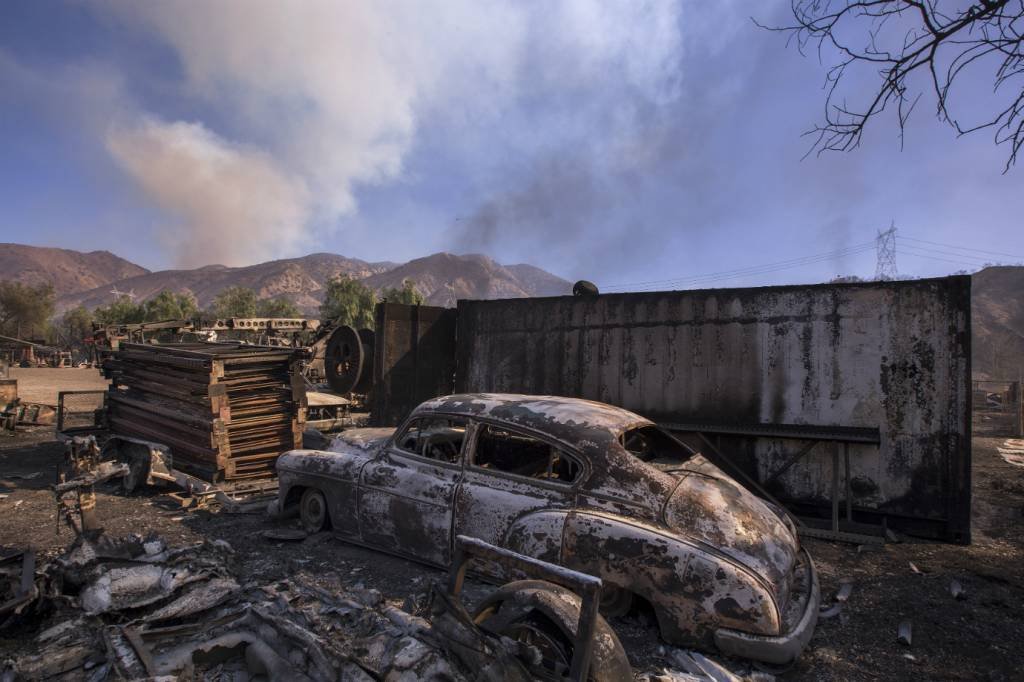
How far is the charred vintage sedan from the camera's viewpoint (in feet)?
9.98

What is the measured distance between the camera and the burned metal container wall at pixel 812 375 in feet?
19.1

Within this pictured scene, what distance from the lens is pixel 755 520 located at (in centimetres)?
348

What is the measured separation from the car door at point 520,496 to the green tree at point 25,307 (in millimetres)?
62678

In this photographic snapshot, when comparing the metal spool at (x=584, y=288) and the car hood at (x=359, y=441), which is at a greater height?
the metal spool at (x=584, y=288)

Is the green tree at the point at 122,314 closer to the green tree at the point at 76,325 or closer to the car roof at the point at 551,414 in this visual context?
the green tree at the point at 76,325

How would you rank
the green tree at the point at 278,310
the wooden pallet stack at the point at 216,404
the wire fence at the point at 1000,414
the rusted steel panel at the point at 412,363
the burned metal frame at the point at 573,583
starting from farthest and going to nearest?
1. the green tree at the point at 278,310
2. the wire fence at the point at 1000,414
3. the rusted steel panel at the point at 412,363
4. the wooden pallet stack at the point at 216,404
5. the burned metal frame at the point at 573,583

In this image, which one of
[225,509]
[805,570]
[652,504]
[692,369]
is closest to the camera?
[652,504]

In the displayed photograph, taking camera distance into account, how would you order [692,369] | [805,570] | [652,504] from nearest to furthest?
[652,504] < [805,570] < [692,369]

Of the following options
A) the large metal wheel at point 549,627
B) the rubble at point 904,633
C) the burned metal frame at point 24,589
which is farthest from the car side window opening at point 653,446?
the burned metal frame at point 24,589

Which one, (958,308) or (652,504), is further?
(958,308)

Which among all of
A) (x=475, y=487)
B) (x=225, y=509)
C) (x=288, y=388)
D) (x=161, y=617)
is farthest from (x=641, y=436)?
(x=288, y=388)

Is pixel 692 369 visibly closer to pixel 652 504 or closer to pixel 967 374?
pixel 967 374

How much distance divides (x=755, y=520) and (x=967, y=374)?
156 inches

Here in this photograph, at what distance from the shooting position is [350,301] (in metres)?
43.1
